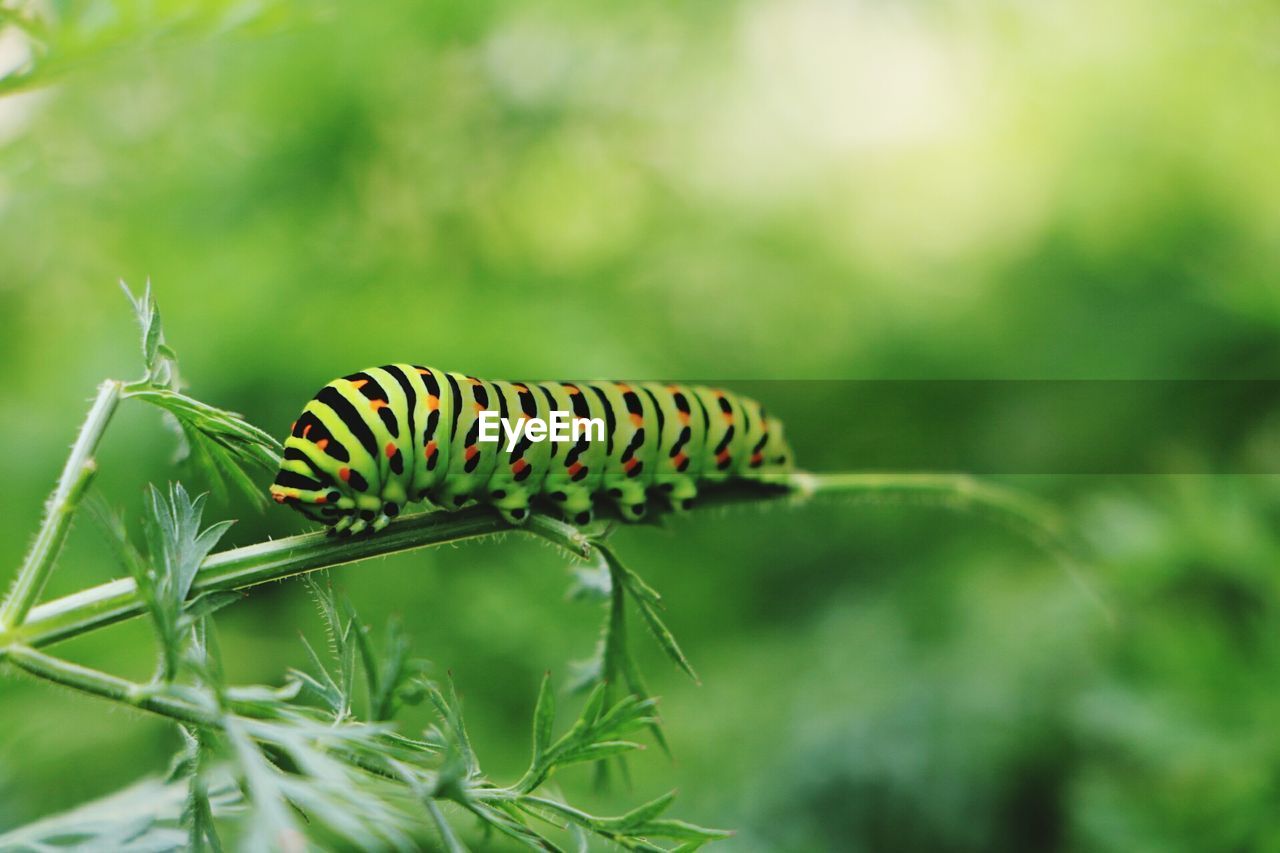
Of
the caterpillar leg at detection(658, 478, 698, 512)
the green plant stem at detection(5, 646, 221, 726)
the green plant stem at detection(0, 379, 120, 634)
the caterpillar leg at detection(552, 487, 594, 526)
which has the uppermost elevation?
the caterpillar leg at detection(658, 478, 698, 512)

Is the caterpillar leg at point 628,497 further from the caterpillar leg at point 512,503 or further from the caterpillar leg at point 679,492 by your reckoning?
the caterpillar leg at point 512,503

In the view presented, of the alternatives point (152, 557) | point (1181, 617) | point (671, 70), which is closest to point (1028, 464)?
point (1181, 617)

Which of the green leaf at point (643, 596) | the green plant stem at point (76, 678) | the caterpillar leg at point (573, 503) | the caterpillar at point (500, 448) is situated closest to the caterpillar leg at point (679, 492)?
the caterpillar at point (500, 448)

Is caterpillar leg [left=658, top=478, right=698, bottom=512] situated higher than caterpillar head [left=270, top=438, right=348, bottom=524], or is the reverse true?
caterpillar leg [left=658, top=478, right=698, bottom=512]

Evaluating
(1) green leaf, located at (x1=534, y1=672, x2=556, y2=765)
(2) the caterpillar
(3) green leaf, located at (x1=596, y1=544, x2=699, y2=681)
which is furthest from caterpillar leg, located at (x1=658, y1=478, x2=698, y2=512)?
(1) green leaf, located at (x1=534, y1=672, x2=556, y2=765)

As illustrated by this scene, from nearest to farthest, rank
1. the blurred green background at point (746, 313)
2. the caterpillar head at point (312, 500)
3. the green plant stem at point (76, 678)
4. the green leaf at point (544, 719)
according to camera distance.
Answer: the green plant stem at point (76, 678), the green leaf at point (544, 719), the caterpillar head at point (312, 500), the blurred green background at point (746, 313)

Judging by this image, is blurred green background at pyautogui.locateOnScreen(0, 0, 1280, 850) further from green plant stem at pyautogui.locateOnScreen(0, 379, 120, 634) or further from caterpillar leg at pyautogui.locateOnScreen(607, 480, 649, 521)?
caterpillar leg at pyautogui.locateOnScreen(607, 480, 649, 521)

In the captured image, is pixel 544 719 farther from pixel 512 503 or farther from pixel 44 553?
pixel 44 553
